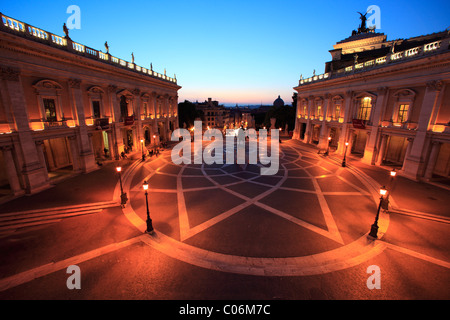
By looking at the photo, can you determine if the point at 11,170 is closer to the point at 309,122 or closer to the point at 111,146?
the point at 111,146

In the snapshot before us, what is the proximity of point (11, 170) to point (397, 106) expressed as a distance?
36575 millimetres

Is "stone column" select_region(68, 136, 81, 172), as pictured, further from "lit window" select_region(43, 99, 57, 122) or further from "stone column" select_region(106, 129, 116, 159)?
"stone column" select_region(106, 129, 116, 159)

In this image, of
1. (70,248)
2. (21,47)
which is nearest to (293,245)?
(70,248)

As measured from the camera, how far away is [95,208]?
538 inches

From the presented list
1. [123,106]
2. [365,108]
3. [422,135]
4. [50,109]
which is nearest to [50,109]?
[50,109]

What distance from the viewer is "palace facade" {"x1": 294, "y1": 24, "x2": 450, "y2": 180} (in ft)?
56.7

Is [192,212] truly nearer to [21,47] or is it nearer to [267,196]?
[267,196]

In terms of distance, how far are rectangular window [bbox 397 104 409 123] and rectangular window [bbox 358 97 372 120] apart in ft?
13.6

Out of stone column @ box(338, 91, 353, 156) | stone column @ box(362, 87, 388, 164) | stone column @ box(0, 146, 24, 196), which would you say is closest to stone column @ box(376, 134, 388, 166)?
stone column @ box(362, 87, 388, 164)

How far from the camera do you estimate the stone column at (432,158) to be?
17.8m

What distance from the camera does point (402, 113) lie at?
2105 centimetres

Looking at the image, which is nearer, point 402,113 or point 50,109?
point 50,109

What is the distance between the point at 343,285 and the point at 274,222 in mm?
4714

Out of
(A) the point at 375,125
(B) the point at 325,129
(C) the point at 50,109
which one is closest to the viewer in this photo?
(C) the point at 50,109
